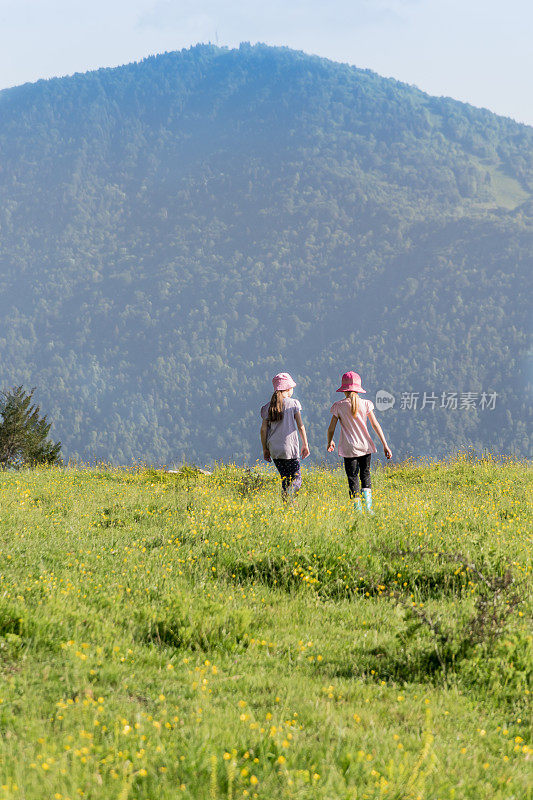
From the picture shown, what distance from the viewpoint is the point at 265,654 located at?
4496mm

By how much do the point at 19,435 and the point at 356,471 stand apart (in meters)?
21.7

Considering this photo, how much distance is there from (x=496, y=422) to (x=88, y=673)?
582 feet

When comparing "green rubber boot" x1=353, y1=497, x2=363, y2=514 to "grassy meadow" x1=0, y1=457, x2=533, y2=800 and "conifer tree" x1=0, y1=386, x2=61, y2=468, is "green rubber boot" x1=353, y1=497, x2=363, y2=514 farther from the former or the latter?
"conifer tree" x1=0, y1=386, x2=61, y2=468

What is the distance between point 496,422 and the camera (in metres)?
171

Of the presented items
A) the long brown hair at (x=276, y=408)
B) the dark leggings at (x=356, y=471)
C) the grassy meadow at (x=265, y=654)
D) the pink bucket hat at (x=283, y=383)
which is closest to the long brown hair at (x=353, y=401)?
the dark leggings at (x=356, y=471)

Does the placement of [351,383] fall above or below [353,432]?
above

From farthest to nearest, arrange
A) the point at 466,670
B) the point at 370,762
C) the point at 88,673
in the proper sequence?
1. the point at 466,670
2. the point at 88,673
3. the point at 370,762

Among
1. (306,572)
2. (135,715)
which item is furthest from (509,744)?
(306,572)

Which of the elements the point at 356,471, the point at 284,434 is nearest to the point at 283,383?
the point at 284,434

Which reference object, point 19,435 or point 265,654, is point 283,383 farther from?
point 19,435

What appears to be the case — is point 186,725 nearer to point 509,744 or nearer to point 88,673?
point 88,673

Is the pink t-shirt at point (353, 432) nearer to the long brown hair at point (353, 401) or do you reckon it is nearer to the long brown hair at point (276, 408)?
the long brown hair at point (353, 401)

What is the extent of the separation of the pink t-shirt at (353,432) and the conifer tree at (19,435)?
17461 mm

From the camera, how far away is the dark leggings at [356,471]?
30.5ft
